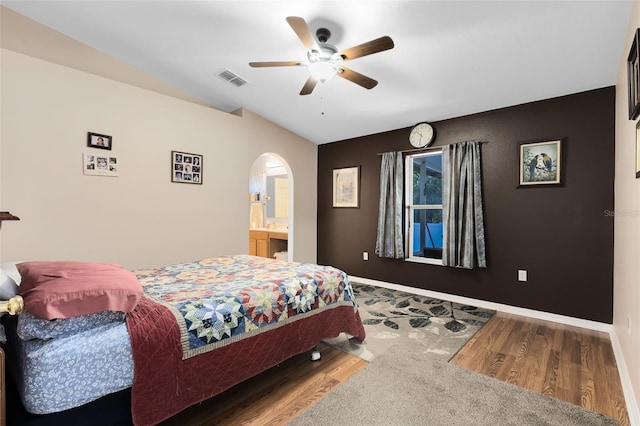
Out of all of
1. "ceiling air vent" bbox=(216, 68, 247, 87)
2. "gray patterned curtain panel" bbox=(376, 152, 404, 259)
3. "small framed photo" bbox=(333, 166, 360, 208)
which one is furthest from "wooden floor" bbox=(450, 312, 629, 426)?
"ceiling air vent" bbox=(216, 68, 247, 87)

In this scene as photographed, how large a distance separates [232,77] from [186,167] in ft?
4.00

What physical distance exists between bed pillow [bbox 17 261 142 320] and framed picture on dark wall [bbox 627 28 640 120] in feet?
9.50

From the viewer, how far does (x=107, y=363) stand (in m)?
1.34

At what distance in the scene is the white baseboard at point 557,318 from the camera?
1835mm

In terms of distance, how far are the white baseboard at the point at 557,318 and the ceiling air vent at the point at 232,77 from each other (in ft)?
10.9

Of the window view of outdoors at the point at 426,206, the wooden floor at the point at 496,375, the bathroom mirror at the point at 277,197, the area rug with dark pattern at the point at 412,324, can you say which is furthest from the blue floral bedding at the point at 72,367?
Answer: the bathroom mirror at the point at 277,197

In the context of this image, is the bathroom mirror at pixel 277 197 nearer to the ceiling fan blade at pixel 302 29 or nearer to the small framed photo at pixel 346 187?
the small framed photo at pixel 346 187

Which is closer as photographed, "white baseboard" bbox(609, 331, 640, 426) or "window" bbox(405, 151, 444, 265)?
"white baseboard" bbox(609, 331, 640, 426)

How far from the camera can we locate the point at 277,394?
6.41ft

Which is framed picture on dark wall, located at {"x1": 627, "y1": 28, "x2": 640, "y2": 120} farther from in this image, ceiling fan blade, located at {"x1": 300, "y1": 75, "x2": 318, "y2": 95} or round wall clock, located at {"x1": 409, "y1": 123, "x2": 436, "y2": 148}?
round wall clock, located at {"x1": 409, "y1": 123, "x2": 436, "y2": 148}

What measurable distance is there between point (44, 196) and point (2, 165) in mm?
374

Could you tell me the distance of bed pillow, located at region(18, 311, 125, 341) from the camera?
121 cm

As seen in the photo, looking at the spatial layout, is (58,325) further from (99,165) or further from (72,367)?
(99,165)

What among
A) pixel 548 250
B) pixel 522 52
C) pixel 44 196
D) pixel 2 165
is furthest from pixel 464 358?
pixel 2 165
